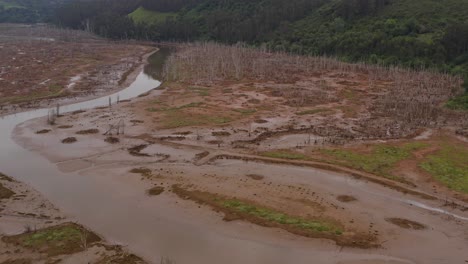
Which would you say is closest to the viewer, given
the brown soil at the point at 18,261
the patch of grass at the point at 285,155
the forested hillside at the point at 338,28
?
the brown soil at the point at 18,261

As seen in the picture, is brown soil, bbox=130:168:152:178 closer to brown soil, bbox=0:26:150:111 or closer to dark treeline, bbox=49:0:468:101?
brown soil, bbox=0:26:150:111

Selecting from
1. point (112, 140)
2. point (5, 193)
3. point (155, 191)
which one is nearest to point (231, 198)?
point (155, 191)

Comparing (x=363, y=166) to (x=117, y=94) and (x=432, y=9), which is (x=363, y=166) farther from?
(x=432, y=9)

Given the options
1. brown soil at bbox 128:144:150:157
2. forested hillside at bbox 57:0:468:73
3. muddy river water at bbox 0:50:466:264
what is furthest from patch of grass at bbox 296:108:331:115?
forested hillside at bbox 57:0:468:73

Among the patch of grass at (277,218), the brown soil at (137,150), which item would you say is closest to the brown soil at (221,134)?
the brown soil at (137,150)

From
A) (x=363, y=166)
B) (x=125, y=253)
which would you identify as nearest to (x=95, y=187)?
(x=125, y=253)

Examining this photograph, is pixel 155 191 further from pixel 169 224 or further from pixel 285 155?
pixel 285 155

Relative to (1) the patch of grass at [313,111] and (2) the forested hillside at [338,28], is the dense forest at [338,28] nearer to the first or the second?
(2) the forested hillside at [338,28]
